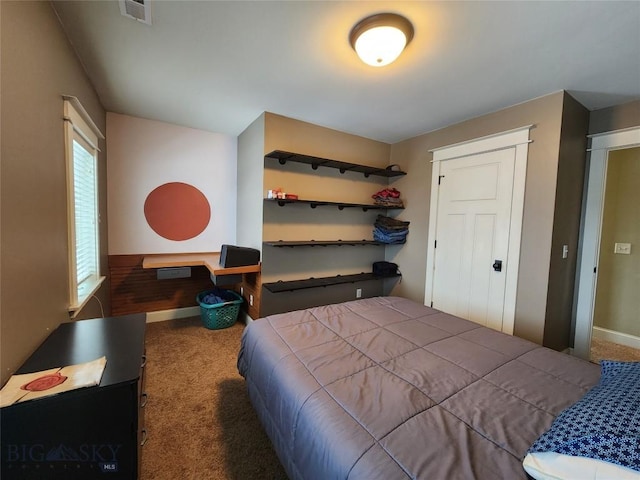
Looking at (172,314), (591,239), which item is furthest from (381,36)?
(172,314)

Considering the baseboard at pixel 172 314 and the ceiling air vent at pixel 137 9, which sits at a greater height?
the ceiling air vent at pixel 137 9

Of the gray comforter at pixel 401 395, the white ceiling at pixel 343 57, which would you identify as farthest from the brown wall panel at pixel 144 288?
the gray comforter at pixel 401 395

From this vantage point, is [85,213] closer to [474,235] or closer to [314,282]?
[314,282]

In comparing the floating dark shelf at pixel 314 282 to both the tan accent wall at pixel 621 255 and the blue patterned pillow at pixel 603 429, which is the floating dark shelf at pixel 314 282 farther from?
the tan accent wall at pixel 621 255

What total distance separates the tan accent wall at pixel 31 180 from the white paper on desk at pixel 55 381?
101 millimetres

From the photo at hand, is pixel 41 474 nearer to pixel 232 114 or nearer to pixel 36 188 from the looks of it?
pixel 36 188

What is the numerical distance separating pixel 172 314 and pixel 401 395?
3260mm

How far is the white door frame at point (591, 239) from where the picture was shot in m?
2.54

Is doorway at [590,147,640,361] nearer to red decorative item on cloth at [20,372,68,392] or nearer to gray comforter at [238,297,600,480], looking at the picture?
gray comforter at [238,297,600,480]

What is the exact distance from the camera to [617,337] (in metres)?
3.21

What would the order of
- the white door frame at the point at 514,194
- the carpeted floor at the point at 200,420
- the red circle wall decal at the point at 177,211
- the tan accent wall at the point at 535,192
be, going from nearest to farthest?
the carpeted floor at the point at 200,420, the tan accent wall at the point at 535,192, the white door frame at the point at 514,194, the red circle wall decal at the point at 177,211

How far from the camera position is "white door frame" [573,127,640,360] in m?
2.54

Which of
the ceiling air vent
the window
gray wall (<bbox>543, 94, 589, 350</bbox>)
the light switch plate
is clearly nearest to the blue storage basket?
the window

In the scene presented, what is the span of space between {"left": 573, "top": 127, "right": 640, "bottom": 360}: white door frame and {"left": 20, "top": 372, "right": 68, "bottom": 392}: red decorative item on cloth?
3999mm
